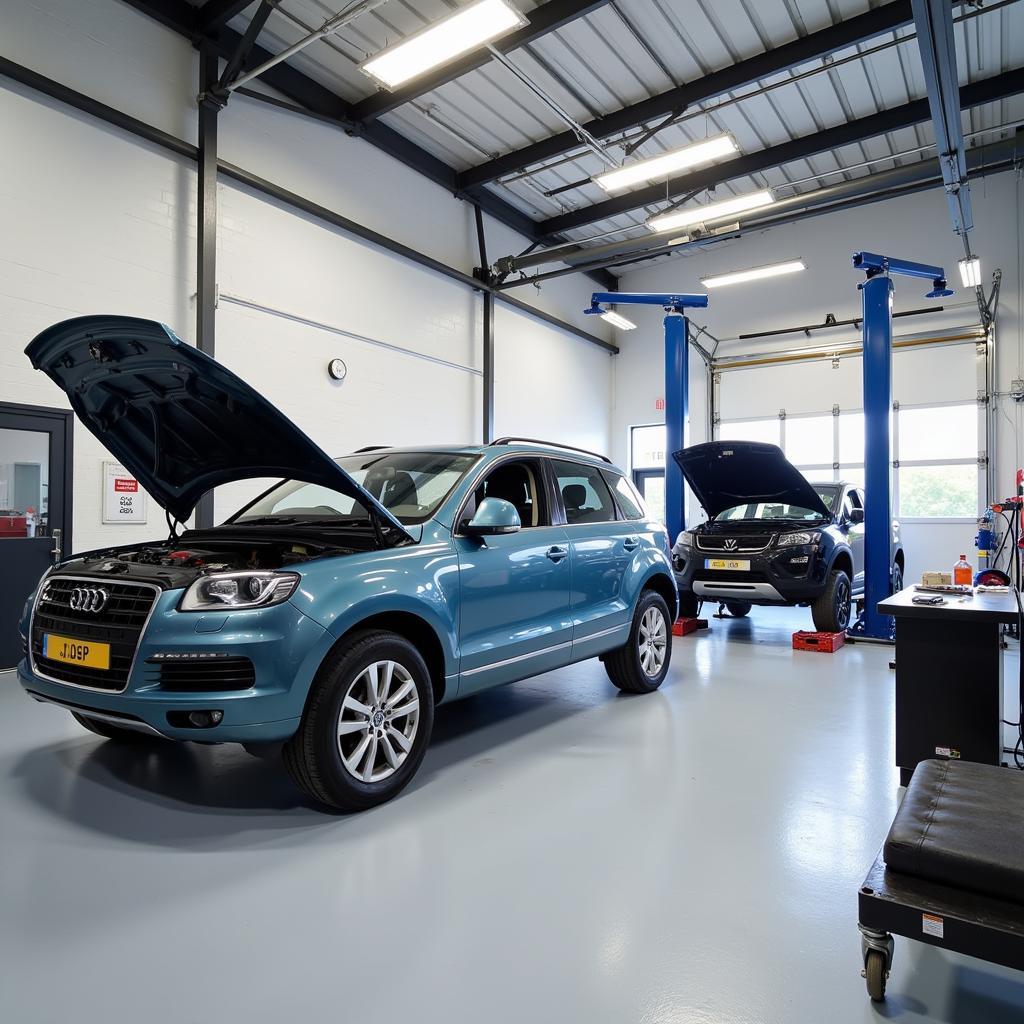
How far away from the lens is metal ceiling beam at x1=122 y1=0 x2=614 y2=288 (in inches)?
255

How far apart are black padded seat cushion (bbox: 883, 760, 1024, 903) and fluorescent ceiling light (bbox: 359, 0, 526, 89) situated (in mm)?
5365

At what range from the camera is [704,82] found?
7.93 m

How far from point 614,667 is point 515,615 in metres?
1.36

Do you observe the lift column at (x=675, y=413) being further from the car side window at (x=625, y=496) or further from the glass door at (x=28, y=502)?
the glass door at (x=28, y=502)

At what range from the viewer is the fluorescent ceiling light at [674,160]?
6762 millimetres

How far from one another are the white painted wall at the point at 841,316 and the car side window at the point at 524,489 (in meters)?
9.41

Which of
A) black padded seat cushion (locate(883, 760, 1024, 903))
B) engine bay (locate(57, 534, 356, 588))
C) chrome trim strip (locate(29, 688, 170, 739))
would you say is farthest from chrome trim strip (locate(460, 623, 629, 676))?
black padded seat cushion (locate(883, 760, 1024, 903))

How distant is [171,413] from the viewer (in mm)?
3168

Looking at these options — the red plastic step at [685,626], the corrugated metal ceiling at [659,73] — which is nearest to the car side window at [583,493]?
the red plastic step at [685,626]

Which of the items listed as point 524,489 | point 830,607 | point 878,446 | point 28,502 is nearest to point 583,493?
point 524,489

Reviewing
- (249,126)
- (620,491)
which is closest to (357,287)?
(249,126)

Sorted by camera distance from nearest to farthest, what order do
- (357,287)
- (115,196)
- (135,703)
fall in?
(135,703) → (115,196) → (357,287)

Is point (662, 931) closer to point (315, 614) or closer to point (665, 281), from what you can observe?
point (315, 614)

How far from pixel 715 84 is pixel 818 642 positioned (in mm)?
6026
